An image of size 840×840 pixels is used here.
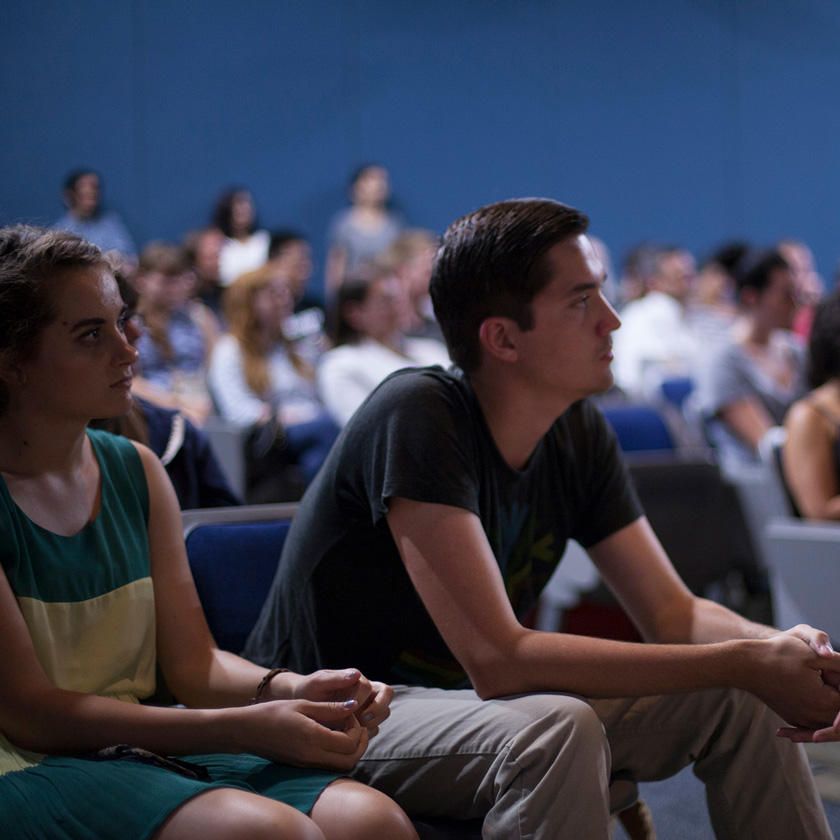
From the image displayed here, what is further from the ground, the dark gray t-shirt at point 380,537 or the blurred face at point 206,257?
the blurred face at point 206,257

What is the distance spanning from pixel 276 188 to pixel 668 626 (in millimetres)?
6014

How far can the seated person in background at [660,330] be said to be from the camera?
646cm

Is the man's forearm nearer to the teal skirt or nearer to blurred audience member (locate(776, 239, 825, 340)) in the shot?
the teal skirt

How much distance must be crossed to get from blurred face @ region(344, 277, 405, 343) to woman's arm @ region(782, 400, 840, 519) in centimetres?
190

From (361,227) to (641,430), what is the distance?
410cm

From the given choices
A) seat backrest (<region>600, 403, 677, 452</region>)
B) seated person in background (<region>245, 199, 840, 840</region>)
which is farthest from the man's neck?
seat backrest (<region>600, 403, 677, 452</region>)

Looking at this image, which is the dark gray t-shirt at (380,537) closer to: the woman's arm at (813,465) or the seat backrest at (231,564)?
the seat backrest at (231,564)

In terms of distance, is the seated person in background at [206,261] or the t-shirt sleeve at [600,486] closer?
the t-shirt sleeve at [600,486]

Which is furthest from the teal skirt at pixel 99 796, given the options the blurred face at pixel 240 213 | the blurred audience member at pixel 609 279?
the blurred audience member at pixel 609 279

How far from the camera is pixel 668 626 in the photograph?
1.63 m

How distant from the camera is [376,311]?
4.06 m

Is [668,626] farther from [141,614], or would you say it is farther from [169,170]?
[169,170]

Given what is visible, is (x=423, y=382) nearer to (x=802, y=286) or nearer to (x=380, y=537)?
(x=380, y=537)

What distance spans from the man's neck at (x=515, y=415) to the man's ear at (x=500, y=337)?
4cm
